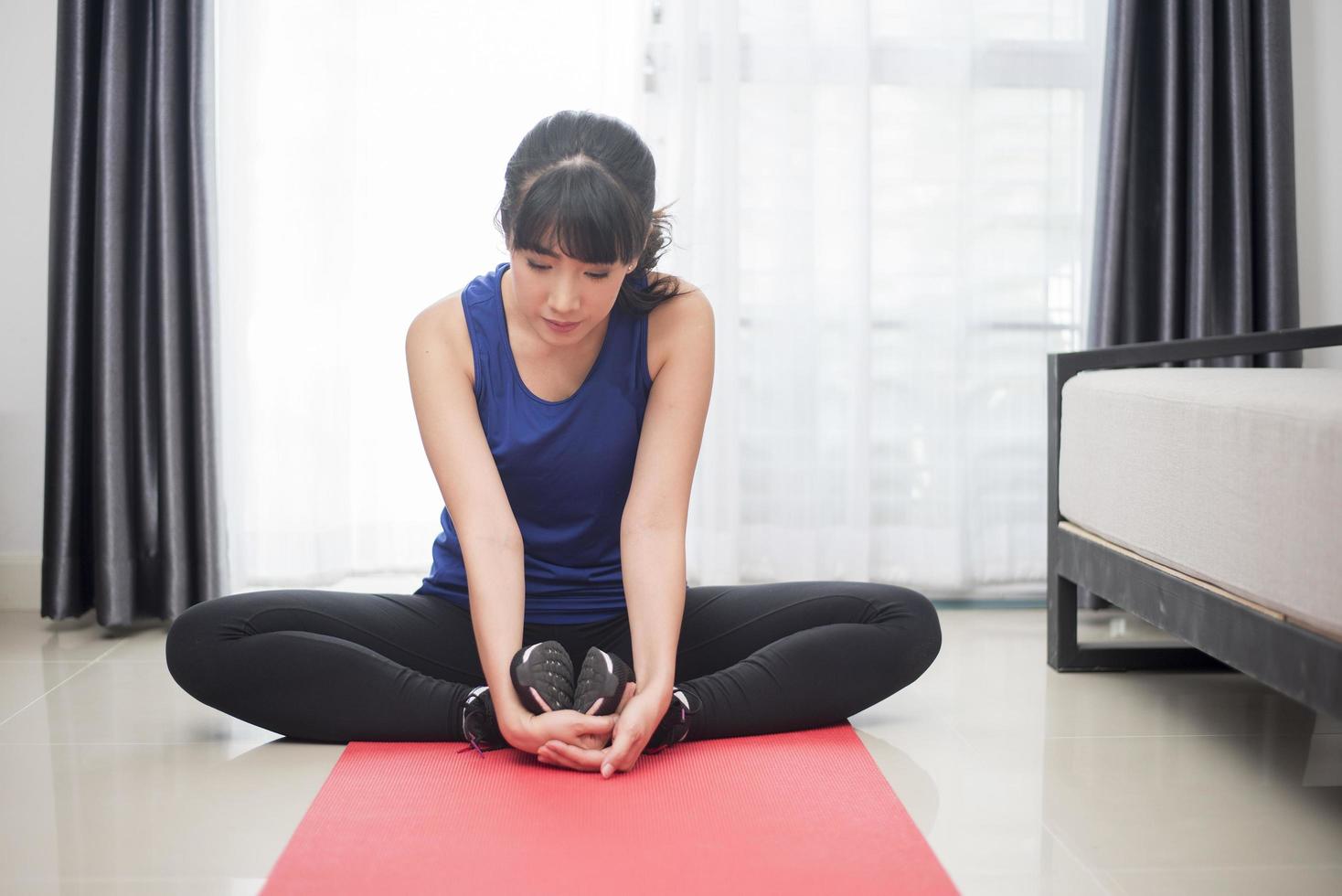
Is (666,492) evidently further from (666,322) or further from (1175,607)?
(1175,607)

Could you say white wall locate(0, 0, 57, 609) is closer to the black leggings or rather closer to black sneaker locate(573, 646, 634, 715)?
the black leggings

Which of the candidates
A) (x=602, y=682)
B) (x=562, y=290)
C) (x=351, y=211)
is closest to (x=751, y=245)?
(x=351, y=211)

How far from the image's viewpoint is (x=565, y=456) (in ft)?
5.79

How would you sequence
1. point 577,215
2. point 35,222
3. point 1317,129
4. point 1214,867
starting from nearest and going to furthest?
point 1214,867
point 577,215
point 35,222
point 1317,129

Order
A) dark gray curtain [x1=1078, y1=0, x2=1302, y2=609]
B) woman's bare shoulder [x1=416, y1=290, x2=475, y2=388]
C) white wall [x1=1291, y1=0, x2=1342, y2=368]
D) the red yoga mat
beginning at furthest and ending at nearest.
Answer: white wall [x1=1291, y1=0, x2=1342, y2=368] < dark gray curtain [x1=1078, y1=0, x2=1302, y2=609] < woman's bare shoulder [x1=416, y1=290, x2=475, y2=388] < the red yoga mat

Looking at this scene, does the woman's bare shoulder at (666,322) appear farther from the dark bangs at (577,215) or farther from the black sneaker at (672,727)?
the black sneaker at (672,727)

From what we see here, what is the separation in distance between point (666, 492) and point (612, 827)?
491 millimetres

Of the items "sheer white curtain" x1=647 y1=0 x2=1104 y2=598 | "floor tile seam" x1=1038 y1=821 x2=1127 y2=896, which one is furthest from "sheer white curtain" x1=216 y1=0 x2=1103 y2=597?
"floor tile seam" x1=1038 y1=821 x2=1127 y2=896

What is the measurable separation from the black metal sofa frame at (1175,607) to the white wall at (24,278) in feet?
7.09

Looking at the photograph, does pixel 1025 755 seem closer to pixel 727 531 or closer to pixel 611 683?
pixel 611 683

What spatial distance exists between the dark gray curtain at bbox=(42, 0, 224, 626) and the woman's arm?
1.24 metres

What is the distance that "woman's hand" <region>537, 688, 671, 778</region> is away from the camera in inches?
60.1

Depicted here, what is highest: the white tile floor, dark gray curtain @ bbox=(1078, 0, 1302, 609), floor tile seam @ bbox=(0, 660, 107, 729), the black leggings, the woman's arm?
dark gray curtain @ bbox=(1078, 0, 1302, 609)

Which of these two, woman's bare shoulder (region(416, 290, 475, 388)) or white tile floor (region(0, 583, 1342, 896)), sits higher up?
woman's bare shoulder (region(416, 290, 475, 388))
